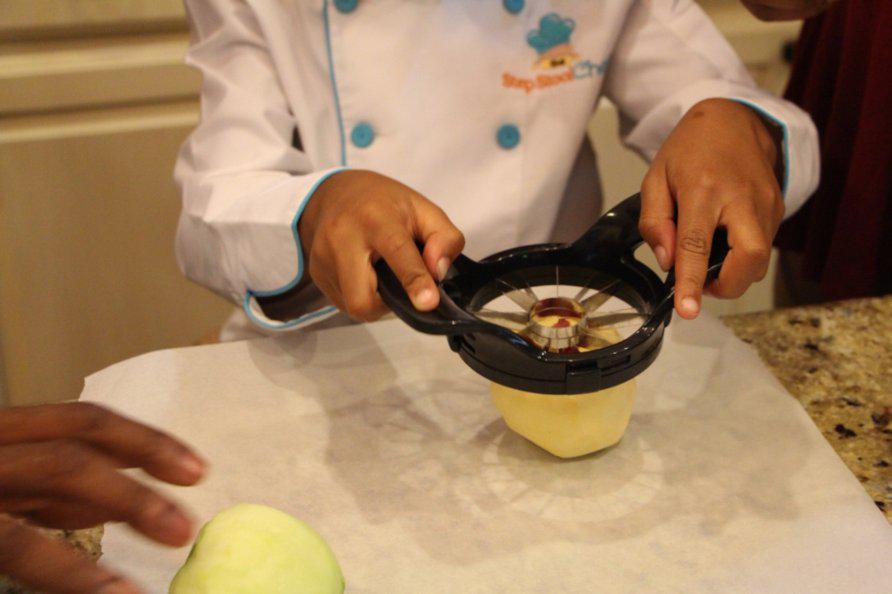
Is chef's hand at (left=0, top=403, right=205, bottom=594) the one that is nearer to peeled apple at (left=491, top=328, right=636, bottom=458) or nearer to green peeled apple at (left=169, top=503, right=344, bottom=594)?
green peeled apple at (left=169, top=503, right=344, bottom=594)

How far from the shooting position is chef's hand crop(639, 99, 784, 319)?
0.64m

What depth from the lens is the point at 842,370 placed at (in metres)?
0.77

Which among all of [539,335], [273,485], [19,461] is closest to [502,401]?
[539,335]

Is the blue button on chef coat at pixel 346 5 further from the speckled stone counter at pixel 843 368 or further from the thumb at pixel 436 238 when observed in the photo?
the speckled stone counter at pixel 843 368

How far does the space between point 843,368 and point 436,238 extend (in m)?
0.39

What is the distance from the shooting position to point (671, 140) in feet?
2.54

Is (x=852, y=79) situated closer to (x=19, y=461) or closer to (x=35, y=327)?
(x=19, y=461)

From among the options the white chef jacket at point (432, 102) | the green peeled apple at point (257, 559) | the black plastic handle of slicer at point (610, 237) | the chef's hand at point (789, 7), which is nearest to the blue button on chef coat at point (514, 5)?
the white chef jacket at point (432, 102)

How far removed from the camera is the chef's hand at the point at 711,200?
2.09 ft

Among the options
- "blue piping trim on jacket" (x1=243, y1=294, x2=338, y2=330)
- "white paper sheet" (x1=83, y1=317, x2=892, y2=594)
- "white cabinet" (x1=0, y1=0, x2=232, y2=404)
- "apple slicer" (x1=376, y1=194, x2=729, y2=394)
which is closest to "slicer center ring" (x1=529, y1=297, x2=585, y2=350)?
"apple slicer" (x1=376, y1=194, x2=729, y2=394)

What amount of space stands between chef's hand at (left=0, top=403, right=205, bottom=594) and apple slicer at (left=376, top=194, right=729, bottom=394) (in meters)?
0.18

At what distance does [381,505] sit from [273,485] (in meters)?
0.09

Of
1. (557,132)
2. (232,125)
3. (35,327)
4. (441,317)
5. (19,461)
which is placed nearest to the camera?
(19,461)

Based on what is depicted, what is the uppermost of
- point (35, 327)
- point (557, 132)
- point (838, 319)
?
point (557, 132)
